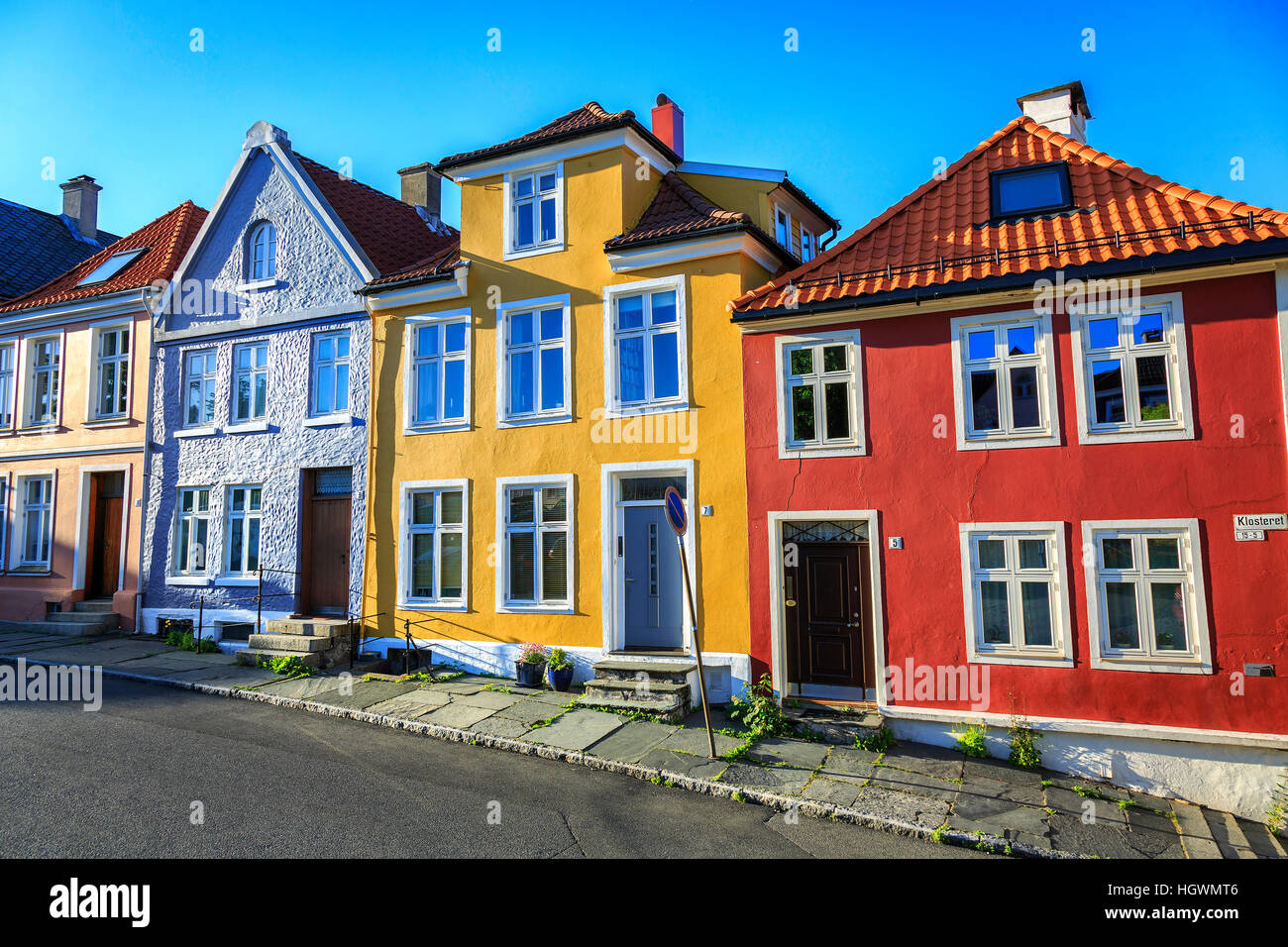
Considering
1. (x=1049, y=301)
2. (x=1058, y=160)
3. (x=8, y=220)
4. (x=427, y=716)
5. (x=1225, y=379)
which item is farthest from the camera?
(x=8, y=220)

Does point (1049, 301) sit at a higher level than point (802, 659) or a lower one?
higher

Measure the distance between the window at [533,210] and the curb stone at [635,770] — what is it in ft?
25.9

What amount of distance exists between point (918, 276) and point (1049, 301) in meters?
1.60

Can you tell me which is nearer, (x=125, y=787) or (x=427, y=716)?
(x=125, y=787)

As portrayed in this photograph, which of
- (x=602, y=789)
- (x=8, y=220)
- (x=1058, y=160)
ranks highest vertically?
(x=8, y=220)

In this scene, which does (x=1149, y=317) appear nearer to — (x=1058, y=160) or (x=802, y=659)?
(x=1058, y=160)

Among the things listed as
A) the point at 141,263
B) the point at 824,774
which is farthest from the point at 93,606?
the point at 824,774

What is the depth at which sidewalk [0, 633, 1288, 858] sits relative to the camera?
7.14m

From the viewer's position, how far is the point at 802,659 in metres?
10.8

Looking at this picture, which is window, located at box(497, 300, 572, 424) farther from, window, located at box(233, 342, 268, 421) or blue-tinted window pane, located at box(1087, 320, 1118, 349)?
blue-tinted window pane, located at box(1087, 320, 1118, 349)

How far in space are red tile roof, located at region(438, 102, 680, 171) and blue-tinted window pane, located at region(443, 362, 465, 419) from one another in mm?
3589

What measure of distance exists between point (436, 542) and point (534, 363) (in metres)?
3.67

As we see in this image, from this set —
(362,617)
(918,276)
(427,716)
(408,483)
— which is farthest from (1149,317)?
(362,617)

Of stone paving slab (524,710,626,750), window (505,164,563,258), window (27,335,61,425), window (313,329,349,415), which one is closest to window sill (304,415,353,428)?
window (313,329,349,415)
